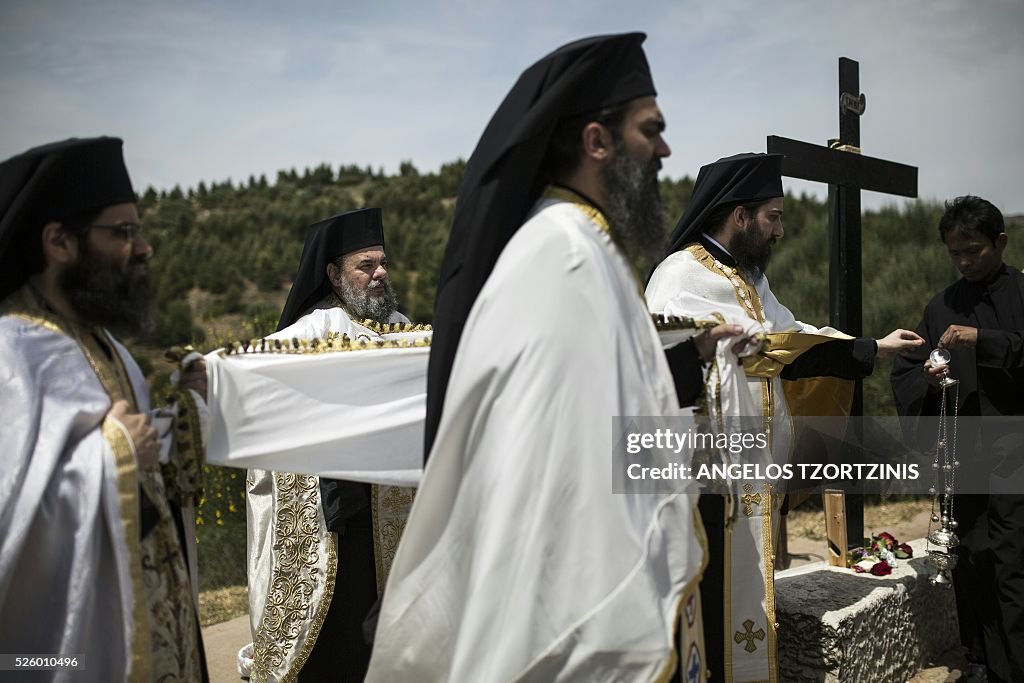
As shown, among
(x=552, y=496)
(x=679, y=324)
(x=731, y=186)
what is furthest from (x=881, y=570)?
(x=552, y=496)

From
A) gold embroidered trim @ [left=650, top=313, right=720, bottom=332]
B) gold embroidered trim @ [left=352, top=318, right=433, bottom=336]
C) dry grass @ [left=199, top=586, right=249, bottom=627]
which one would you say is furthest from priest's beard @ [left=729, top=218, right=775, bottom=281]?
dry grass @ [left=199, top=586, right=249, bottom=627]

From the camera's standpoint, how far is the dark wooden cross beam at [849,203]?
525 cm

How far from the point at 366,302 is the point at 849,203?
121 inches

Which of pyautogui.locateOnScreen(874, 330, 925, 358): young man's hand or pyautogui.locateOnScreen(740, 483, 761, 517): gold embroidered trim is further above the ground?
pyautogui.locateOnScreen(874, 330, 925, 358): young man's hand

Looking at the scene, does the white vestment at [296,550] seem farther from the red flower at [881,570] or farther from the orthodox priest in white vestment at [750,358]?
the red flower at [881,570]

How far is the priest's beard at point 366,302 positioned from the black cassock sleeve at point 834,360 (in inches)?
86.7

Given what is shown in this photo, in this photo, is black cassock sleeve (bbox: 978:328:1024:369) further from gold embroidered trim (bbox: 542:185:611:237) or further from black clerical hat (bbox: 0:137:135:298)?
black clerical hat (bbox: 0:137:135:298)

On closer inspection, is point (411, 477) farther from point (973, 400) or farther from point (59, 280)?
point (973, 400)

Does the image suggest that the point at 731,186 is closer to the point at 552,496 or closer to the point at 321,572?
the point at 552,496

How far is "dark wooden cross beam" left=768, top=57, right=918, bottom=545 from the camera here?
207 inches

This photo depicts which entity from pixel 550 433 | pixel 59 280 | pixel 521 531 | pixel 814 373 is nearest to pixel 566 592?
pixel 521 531

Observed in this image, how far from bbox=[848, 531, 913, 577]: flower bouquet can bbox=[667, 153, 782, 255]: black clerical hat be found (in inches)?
86.7

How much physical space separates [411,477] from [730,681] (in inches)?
71.9

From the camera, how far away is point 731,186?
4301mm
